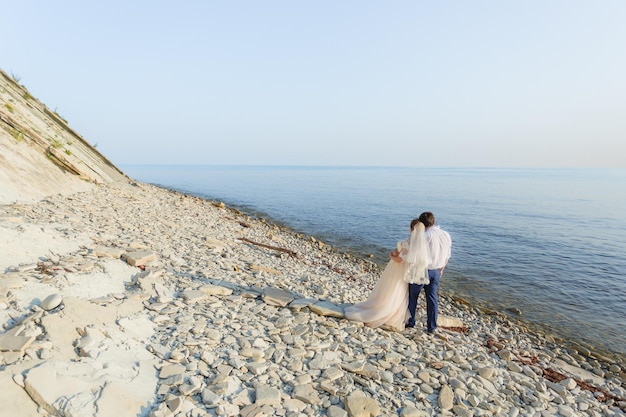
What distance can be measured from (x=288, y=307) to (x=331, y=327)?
3.70 feet

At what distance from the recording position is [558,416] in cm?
553

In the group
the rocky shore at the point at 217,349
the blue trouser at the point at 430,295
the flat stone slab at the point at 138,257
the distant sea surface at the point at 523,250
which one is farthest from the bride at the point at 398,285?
the distant sea surface at the point at 523,250

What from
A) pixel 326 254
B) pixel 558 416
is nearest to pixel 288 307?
pixel 558 416

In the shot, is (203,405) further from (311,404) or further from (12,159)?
(12,159)

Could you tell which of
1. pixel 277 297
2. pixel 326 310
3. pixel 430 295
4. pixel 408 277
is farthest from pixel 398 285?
pixel 277 297

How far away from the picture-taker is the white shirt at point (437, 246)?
23.6 ft

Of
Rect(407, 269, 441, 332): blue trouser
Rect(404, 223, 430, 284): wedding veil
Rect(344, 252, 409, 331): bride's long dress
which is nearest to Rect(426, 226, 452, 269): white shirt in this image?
Rect(404, 223, 430, 284): wedding veil

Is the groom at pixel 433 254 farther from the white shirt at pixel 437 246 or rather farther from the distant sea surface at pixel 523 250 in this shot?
the distant sea surface at pixel 523 250

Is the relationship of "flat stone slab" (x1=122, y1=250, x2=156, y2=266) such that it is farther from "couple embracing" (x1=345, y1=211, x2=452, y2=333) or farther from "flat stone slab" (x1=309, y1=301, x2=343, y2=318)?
"couple embracing" (x1=345, y1=211, x2=452, y2=333)

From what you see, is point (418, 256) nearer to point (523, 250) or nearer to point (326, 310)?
point (326, 310)

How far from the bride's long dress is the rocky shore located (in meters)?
0.21

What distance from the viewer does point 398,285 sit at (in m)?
7.45

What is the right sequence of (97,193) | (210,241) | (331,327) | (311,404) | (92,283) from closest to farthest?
1. (311,404)
2. (92,283)
3. (331,327)
4. (210,241)
5. (97,193)

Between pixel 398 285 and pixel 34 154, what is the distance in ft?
55.0
